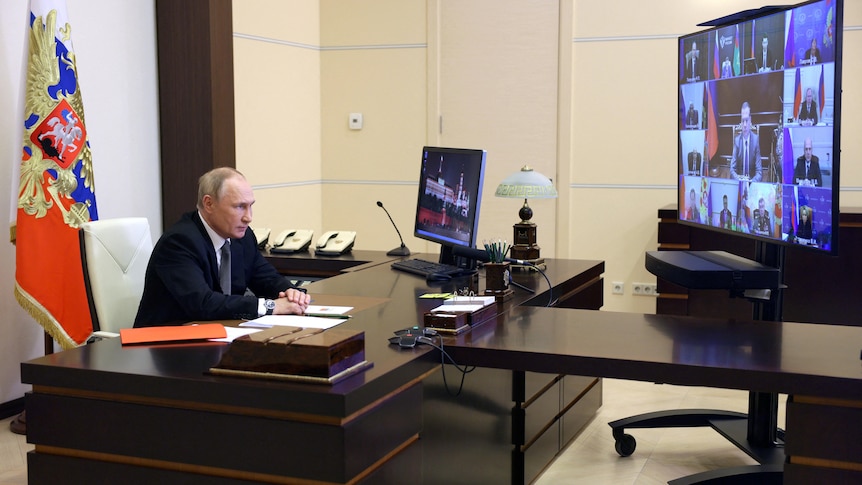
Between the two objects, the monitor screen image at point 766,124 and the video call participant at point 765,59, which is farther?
the video call participant at point 765,59

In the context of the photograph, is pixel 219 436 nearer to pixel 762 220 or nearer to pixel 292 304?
pixel 292 304

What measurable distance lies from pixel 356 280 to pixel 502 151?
3.03m

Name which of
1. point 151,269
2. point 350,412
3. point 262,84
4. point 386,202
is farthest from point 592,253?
point 350,412

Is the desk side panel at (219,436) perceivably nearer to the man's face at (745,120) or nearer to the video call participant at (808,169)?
the video call participant at (808,169)

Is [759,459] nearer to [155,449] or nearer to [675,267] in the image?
[675,267]

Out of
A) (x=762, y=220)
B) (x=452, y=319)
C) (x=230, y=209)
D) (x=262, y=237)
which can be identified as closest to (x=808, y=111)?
(x=762, y=220)

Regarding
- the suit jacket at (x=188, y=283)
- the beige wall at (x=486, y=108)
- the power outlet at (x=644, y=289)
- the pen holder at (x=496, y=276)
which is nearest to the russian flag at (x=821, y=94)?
the pen holder at (x=496, y=276)

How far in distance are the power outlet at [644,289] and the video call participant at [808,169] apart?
3333 millimetres

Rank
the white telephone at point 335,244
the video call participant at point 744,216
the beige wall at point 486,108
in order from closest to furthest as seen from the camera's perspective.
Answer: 1. the video call participant at point 744,216
2. the white telephone at point 335,244
3. the beige wall at point 486,108

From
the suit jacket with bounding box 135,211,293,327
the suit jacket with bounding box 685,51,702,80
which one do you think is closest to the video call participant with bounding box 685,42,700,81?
the suit jacket with bounding box 685,51,702,80

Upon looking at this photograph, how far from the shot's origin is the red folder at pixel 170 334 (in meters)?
2.53

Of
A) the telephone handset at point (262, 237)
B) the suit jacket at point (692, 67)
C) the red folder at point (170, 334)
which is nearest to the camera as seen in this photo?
the red folder at point (170, 334)

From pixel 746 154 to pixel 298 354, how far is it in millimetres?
1837

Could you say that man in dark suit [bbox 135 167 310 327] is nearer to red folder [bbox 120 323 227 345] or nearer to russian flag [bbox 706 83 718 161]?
red folder [bbox 120 323 227 345]
